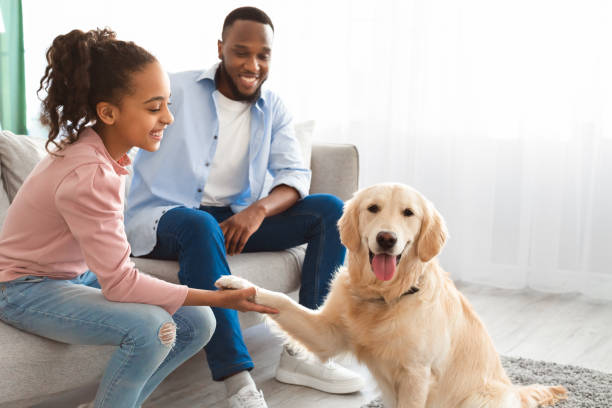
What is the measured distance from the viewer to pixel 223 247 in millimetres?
1953

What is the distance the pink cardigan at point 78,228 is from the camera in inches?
54.5

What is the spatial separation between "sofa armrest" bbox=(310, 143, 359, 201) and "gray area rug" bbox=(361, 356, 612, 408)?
0.97m

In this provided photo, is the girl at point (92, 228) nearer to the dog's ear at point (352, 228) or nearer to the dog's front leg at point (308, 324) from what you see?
the dog's front leg at point (308, 324)

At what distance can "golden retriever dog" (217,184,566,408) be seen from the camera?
5.42 feet

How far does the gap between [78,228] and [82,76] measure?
0.35 metres

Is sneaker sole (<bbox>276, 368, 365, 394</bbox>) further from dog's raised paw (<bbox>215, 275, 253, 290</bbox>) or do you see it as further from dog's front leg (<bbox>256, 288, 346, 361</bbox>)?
dog's raised paw (<bbox>215, 275, 253, 290</bbox>)

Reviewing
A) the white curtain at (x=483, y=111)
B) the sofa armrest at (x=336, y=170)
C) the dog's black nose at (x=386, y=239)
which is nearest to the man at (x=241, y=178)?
the sofa armrest at (x=336, y=170)

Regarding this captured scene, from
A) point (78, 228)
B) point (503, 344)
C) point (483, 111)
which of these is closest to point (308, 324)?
point (78, 228)

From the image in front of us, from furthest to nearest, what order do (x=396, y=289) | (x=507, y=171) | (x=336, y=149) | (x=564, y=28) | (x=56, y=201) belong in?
(x=507, y=171) → (x=564, y=28) → (x=336, y=149) → (x=396, y=289) → (x=56, y=201)

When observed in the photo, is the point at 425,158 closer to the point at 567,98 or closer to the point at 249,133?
the point at 567,98

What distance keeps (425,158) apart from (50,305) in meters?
2.84

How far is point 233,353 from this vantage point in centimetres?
182

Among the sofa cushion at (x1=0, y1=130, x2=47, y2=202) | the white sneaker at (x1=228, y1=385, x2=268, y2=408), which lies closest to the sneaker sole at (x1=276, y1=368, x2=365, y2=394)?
the white sneaker at (x1=228, y1=385, x2=268, y2=408)

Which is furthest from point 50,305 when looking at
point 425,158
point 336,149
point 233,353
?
point 425,158
